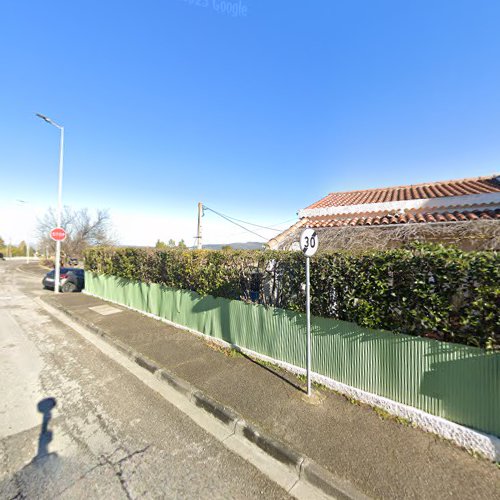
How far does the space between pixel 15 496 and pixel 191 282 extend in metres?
4.17


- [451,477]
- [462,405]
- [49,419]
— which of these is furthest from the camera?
[49,419]

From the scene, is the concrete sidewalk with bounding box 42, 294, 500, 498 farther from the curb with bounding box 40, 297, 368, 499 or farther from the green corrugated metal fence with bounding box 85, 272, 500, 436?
the green corrugated metal fence with bounding box 85, 272, 500, 436

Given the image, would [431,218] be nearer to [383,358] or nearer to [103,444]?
[383,358]

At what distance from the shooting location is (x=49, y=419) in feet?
9.99

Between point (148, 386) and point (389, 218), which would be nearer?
point (148, 386)

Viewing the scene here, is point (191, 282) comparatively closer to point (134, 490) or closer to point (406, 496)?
point (134, 490)

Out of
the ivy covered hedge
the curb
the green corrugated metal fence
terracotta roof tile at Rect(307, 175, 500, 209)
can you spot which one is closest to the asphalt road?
the curb

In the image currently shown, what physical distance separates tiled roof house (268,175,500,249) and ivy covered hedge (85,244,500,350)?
7.73ft

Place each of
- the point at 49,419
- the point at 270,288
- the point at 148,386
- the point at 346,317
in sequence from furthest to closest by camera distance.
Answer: the point at 270,288
the point at 148,386
the point at 346,317
the point at 49,419

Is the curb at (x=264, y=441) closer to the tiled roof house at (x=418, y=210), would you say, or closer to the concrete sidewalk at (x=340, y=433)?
the concrete sidewalk at (x=340, y=433)

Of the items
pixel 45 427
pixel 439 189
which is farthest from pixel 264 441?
pixel 439 189

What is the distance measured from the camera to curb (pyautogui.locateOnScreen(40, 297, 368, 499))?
2.19 m

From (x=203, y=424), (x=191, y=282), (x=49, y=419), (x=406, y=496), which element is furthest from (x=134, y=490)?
(x=191, y=282)

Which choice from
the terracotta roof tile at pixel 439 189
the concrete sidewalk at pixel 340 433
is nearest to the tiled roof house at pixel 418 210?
the terracotta roof tile at pixel 439 189
